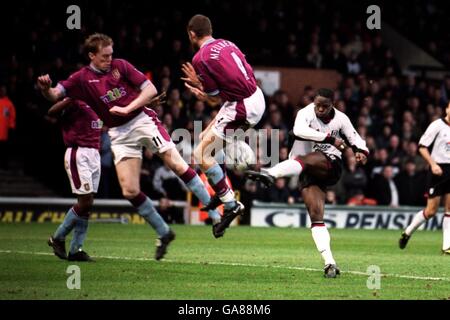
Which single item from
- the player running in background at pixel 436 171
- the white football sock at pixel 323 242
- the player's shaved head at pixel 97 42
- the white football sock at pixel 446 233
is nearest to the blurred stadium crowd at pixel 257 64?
the player running in background at pixel 436 171

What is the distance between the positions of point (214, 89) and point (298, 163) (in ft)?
4.44

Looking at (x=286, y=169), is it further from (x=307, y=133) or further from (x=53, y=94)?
(x=53, y=94)

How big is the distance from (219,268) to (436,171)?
5348 millimetres

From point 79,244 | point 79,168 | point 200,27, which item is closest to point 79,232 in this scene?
point 79,244

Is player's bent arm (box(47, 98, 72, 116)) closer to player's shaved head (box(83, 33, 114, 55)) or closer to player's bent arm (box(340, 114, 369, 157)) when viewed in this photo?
player's shaved head (box(83, 33, 114, 55))

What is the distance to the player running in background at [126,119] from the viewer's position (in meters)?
12.5

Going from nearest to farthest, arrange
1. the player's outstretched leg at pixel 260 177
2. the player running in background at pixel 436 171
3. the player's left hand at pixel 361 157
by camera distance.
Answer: the player's outstretched leg at pixel 260 177 < the player's left hand at pixel 361 157 < the player running in background at pixel 436 171

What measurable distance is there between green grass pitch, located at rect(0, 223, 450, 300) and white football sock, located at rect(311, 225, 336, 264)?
0.84ft

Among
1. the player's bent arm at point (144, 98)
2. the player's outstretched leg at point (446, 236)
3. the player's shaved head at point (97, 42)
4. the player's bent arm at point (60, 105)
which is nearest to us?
the player's bent arm at point (144, 98)

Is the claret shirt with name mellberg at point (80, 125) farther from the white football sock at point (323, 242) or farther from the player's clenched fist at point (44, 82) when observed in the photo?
the white football sock at point (323, 242)

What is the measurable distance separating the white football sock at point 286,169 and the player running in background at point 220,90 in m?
0.57

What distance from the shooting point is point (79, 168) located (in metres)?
13.8
